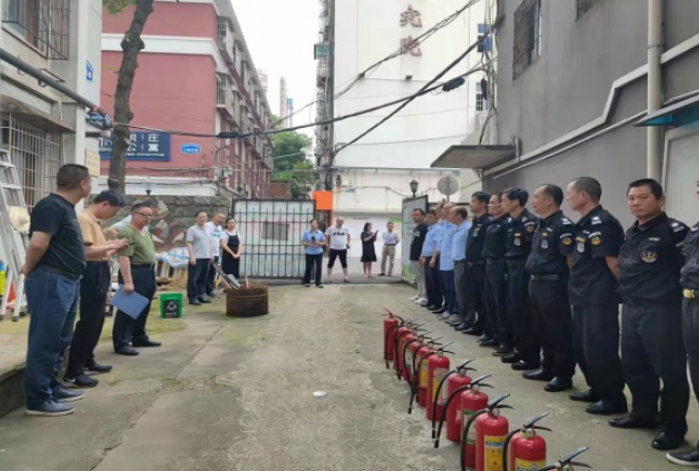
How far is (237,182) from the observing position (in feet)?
92.5

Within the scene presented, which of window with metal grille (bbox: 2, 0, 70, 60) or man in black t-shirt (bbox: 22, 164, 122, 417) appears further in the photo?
window with metal grille (bbox: 2, 0, 70, 60)

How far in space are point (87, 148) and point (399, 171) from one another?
19.8 metres

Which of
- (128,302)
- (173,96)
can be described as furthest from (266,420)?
(173,96)

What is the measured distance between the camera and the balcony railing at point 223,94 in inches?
878

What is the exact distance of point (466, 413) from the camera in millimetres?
3268

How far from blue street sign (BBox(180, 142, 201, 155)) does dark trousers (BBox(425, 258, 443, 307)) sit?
45.2ft

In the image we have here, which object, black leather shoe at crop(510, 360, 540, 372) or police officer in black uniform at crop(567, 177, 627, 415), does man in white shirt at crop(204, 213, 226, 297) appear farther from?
police officer in black uniform at crop(567, 177, 627, 415)

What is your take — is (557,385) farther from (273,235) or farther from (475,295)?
(273,235)

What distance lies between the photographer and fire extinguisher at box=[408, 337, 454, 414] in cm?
409

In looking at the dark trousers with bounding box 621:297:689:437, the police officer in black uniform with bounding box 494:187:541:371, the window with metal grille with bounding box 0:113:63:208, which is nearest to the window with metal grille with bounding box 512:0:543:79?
Result: the police officer in black uniform with bounding box 494:187:541:371

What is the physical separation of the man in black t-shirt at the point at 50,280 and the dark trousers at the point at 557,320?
3.89m

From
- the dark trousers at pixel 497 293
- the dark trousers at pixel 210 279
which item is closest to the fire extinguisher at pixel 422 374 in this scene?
the dark trousers at pixel 497 293

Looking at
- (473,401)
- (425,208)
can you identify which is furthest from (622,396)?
(425,208)

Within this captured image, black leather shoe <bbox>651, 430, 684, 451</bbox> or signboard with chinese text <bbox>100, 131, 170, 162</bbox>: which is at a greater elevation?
signboard with chinese text <bbox>100, 131, 170, 162</bbox>
